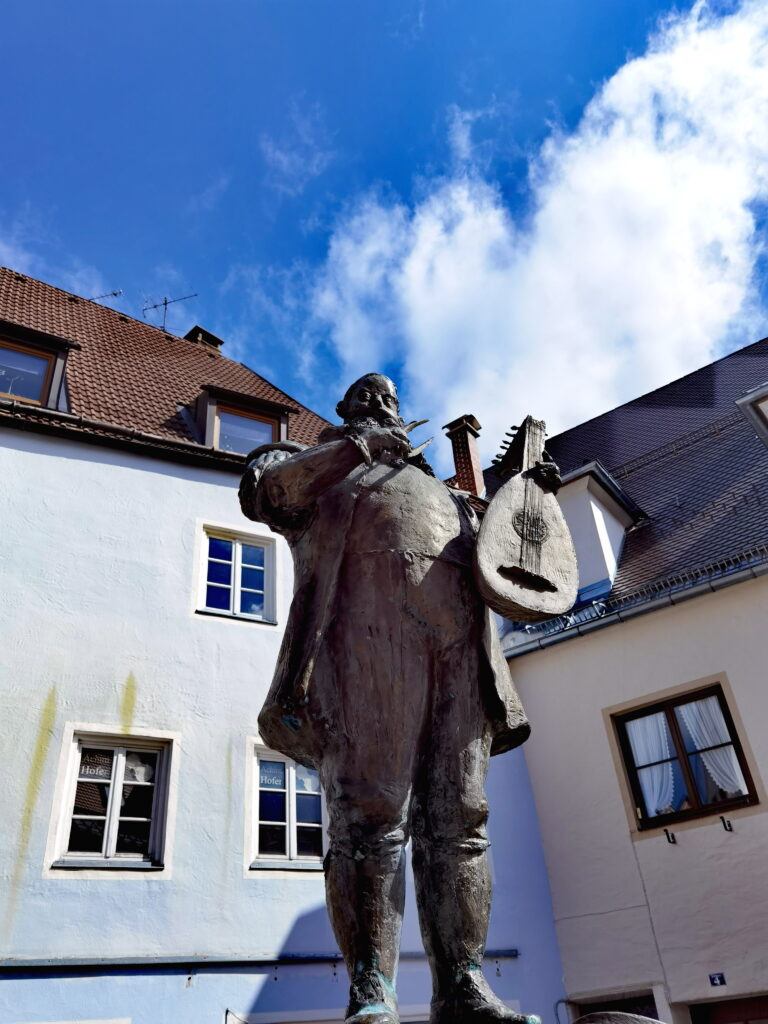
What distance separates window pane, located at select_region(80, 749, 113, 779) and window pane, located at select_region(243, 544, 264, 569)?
304 cm

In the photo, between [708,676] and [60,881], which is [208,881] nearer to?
[60,881]

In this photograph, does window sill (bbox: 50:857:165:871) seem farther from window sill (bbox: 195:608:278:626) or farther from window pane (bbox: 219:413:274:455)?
window pane (bbox: 219:413:274:455)

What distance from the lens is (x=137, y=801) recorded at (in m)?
8.72

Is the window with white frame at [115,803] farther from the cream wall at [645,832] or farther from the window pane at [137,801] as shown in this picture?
the cream wall at [645,832]

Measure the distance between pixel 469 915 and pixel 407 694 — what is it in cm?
72

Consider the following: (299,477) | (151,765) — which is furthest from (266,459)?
(151,765)

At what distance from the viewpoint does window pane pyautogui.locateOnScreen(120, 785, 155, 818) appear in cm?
860

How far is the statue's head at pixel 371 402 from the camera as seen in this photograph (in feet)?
12.5

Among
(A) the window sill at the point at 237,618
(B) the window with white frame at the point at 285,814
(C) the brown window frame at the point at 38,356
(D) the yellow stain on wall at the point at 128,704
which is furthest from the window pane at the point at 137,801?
(C) the brown window frame at the point at 38,356

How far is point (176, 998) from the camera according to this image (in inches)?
311

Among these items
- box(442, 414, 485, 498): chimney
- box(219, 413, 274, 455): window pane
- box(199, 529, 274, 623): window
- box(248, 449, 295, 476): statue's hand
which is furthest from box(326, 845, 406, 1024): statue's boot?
box(442, 414, 485, 498): chimney

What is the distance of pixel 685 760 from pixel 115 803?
6.17 metres

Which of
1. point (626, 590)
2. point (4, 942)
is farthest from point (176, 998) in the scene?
point (626, 590)

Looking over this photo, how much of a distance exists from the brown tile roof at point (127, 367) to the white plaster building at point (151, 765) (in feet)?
0.52
